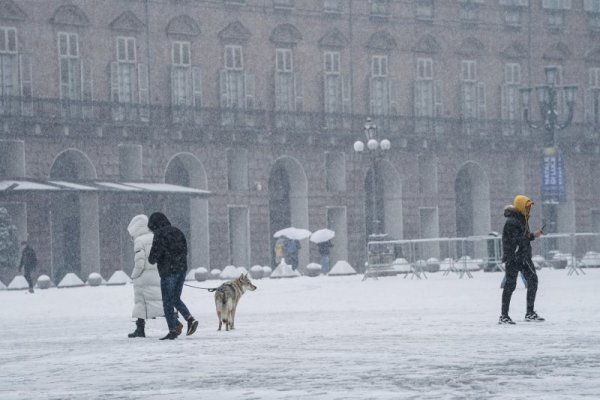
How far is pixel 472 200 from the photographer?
5891 cm

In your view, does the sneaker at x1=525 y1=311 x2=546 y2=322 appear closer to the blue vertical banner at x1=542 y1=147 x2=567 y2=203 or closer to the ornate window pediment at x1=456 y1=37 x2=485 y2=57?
the blue vertical banner at x1=542 y1=147 x2=567 y2=203

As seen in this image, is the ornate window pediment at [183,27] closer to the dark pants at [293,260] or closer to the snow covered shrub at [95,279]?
→ the dark pants at [293,260]

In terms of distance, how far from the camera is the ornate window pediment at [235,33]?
167 ft

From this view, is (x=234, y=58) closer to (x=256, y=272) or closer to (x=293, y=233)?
(x=293, y=233)

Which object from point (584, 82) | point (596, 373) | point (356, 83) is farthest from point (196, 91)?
point (596, 373)

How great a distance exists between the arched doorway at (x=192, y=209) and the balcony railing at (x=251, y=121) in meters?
1.51

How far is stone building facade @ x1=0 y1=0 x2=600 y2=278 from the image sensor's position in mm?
46312

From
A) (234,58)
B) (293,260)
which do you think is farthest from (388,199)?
(234,58)

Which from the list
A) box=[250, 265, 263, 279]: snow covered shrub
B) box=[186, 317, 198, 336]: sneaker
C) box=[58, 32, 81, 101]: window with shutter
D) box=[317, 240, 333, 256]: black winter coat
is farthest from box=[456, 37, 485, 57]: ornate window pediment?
box=[186, 317, 198, 336]: sneaker

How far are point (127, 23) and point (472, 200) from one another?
1717cm

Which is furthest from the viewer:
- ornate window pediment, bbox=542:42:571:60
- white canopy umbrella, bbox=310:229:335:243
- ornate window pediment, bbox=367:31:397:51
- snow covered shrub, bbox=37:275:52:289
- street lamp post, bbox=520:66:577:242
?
ornate window pediment, bbox=542:42:571:60

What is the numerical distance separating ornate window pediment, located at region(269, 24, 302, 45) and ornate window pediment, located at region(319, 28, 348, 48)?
1048mm

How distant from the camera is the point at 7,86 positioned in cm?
4525

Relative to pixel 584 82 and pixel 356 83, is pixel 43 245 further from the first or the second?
pixel 584 82
